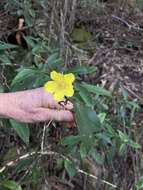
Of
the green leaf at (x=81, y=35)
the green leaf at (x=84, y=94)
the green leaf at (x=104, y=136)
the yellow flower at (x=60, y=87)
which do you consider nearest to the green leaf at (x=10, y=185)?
the green leaf at (x=104, y=136)

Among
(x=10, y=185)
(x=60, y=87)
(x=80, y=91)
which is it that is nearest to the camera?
(x=60, y=87)

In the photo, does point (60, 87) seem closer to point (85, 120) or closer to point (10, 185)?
point (85, 120)

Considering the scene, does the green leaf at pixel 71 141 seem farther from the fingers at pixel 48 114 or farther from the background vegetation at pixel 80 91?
the fingers at pixel 48 114

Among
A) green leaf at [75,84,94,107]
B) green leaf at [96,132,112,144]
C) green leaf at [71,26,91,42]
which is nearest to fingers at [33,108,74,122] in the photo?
green leaf at [75,84,94,107]

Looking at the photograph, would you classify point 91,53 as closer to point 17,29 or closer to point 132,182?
point 17,29

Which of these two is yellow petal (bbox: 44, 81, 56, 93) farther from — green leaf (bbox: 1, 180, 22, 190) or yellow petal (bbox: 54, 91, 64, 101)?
green leaf (bbox: 1, 180, 22, 190)

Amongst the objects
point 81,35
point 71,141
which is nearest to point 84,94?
point 71,141

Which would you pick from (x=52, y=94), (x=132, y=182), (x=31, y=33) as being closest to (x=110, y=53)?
(x=31, y=33)
